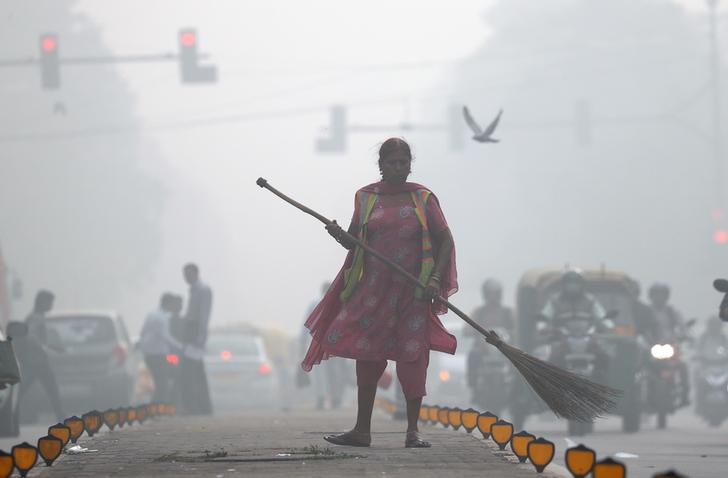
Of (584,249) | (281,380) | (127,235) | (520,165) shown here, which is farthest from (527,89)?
(281,380)

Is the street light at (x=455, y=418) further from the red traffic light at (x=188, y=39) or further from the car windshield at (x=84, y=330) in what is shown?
the red traffic light at (x=188, y=39)

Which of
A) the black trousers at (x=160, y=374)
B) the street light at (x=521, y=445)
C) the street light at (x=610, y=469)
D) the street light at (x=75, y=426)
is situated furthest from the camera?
the black trousers at (x=160, y=374)

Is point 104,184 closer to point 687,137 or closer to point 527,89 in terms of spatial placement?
point 687,137

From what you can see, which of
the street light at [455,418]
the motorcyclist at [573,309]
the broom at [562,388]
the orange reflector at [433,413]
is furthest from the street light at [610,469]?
the motorcyclist at [573,309]

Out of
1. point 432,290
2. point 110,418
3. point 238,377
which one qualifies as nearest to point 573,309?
point 110,418

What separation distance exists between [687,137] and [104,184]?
28.7 metres

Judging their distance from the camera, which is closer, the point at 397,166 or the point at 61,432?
the point at 61,432

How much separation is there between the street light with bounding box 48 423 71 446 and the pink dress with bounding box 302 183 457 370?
57.8 inches

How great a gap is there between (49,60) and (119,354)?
6.69 m

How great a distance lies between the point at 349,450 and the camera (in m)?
11.5

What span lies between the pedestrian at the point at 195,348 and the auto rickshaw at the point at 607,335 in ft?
12.0

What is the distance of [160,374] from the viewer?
25.3 metres

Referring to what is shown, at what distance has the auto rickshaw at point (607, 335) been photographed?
813 inches

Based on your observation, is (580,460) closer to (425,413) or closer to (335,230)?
(335,230)
